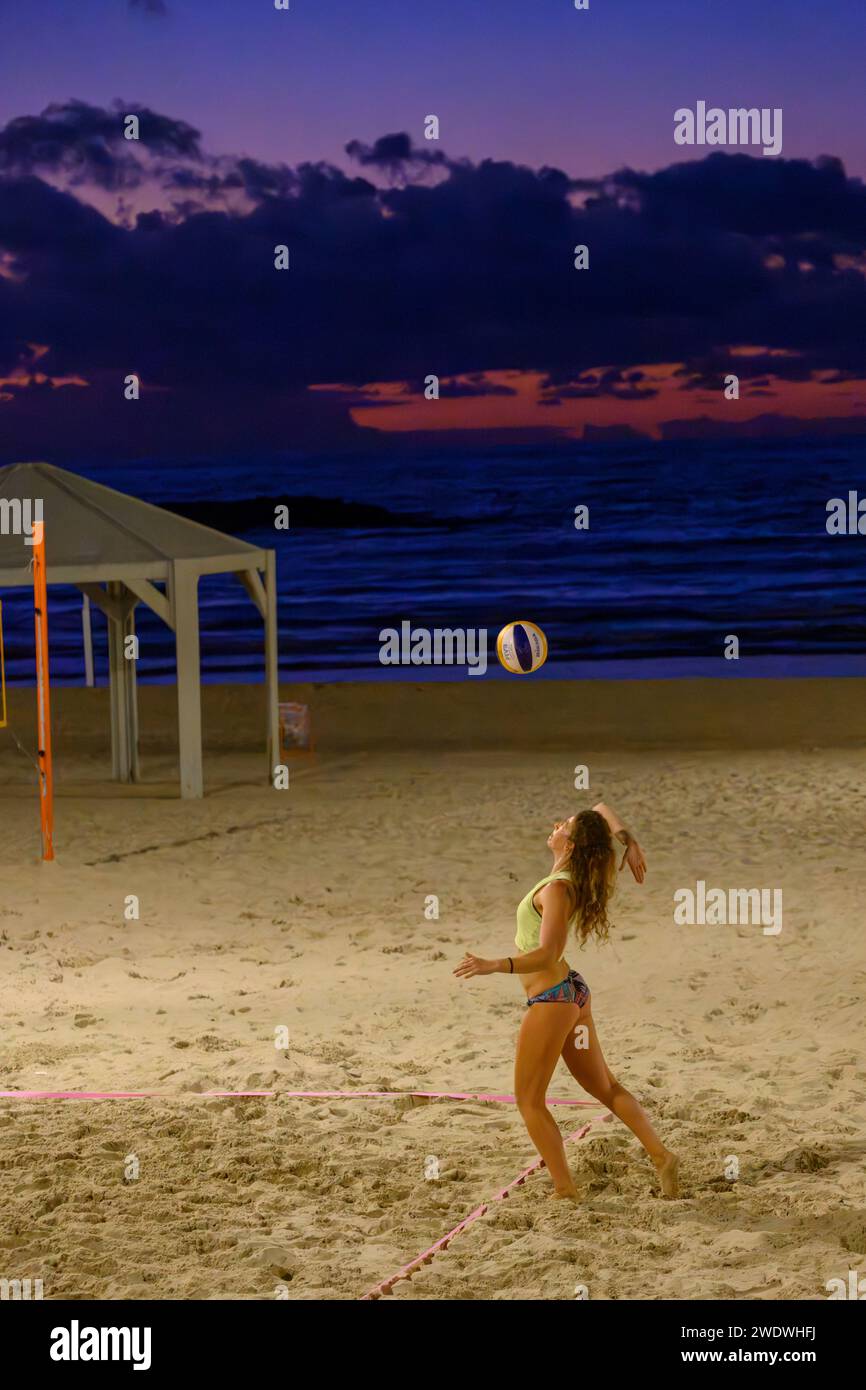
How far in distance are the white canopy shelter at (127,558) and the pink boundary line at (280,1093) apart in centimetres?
668

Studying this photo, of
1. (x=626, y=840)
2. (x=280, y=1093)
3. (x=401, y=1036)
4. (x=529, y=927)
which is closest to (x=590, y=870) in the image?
(x=626, y=840)

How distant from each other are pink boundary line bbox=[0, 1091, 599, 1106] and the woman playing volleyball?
48.7 inches

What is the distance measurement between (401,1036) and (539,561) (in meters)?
31.6

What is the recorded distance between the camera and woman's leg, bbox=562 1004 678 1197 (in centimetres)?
523

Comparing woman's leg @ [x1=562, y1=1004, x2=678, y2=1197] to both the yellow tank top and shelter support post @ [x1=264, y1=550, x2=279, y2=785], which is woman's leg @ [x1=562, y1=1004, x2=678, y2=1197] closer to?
the yellow tank top

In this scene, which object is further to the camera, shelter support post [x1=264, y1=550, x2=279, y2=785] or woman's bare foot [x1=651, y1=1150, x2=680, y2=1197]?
shelter support post [x1=264, y1=550, x2=279, y2=785]

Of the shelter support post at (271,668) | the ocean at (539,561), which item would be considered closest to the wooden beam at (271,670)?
the shelter support post at (271,668)

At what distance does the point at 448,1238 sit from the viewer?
16.5 feet

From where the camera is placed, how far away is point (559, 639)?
3036 cm

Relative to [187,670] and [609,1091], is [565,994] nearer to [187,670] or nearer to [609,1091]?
[609,1091]

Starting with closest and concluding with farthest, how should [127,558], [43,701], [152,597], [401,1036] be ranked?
[401,1036] → [43,701] → [127,558] → [152,597]

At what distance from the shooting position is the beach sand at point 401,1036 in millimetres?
4961

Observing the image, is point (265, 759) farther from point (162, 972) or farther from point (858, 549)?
point (858, 549)

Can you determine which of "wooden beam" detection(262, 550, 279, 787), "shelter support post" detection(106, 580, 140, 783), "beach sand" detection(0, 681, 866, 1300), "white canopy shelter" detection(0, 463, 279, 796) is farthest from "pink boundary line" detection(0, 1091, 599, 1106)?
"shelter support post" detection(106, 580, 140, 783)
